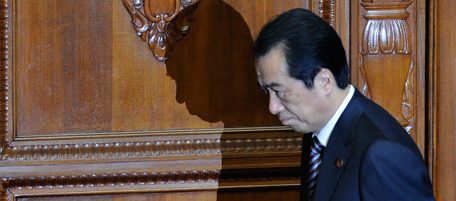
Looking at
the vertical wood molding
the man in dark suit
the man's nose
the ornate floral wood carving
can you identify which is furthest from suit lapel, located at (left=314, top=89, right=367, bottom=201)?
the vertical wood molding

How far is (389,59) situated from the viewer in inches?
63.4

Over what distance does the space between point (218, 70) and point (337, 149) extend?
681mm

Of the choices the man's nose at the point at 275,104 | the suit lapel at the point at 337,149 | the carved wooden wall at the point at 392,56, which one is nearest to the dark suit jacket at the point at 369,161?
the suit lapel at the point at 337,149

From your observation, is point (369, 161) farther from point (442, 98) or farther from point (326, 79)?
point (442, 98)

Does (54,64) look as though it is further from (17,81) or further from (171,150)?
(171,150)

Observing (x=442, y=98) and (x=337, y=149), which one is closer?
(x=337, y=149)

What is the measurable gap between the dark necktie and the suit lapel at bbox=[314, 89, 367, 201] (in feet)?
0.28

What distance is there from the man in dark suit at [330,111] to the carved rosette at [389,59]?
50cm

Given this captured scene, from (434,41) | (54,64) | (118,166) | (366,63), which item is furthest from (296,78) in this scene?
(54,64)

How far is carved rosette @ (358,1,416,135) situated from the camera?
161 centimetres

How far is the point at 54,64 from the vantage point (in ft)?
5.58

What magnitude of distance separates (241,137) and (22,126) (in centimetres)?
70

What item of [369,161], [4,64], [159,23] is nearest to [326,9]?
[159,23]

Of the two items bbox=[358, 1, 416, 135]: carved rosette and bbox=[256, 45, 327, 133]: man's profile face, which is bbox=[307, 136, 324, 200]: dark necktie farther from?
bbox=[358, 1, 416, 135]: carved rosette
